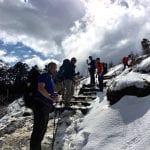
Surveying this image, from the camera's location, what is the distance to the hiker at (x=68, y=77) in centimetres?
1460

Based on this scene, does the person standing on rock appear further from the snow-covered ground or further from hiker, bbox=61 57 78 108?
the snow-covered ground

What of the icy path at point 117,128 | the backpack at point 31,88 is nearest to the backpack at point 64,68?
the icy path at point 117,128

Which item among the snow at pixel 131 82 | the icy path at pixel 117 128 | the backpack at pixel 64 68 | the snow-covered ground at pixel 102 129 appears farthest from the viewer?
the backpack at pixel 64 68

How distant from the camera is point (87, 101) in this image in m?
16.3

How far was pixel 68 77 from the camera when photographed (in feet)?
48.4

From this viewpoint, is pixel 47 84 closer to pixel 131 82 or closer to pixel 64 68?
pixel 131 82

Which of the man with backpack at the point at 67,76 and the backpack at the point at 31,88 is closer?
the backpack at the point at 31,88

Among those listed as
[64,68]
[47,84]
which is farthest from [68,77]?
[47,84]

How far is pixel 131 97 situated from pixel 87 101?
4.14 m

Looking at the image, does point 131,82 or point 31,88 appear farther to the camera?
point 131,82

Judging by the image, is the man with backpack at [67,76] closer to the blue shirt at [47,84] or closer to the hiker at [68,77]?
the hiker at [68,77]

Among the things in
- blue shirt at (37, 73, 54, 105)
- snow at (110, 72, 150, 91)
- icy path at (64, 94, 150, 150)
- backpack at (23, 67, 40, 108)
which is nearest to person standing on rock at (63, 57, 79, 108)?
snow at (110, 72, 150, 91)

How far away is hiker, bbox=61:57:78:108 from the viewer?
1460 centimetres

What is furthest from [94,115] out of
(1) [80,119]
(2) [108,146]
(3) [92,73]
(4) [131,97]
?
(3) [92,73]
